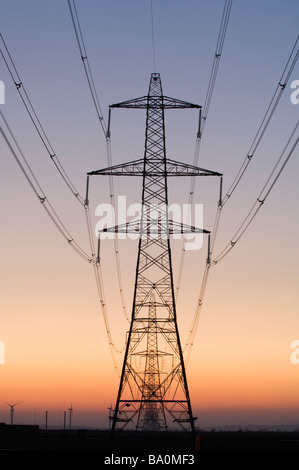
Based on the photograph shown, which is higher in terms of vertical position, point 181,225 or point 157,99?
point 157,99

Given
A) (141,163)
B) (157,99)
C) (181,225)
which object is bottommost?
(181,225)
